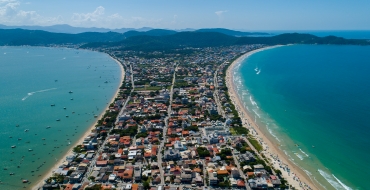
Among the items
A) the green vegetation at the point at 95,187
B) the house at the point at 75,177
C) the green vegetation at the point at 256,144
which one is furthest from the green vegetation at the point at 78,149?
the green vegetation at the point at 256,144

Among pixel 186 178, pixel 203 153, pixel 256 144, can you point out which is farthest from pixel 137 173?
pixel 256 144

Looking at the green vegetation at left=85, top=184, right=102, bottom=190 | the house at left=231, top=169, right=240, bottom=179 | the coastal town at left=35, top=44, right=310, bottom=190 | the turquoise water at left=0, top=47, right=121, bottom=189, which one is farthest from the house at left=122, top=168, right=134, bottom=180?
the house at left=231, top=169, right=240, bottom=179

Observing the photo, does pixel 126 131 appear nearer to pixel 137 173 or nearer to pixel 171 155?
pixel 171 155

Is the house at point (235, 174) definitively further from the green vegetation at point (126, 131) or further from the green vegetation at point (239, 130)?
the green vegetation at point (126, 131)

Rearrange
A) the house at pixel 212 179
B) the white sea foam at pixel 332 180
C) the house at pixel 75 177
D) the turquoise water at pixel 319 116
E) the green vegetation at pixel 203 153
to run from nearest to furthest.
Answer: the house at pixel 212 179
the white sea foam at pixel 332 180
the house at pixel 75 177
the turquoise water at pixel 319 116
the green vegetation at pixel 203 153

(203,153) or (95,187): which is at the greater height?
(203,153)

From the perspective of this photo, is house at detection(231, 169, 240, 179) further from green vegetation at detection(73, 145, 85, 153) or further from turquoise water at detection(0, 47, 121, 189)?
turquoise water at detection(0, 47, 121, 189)
